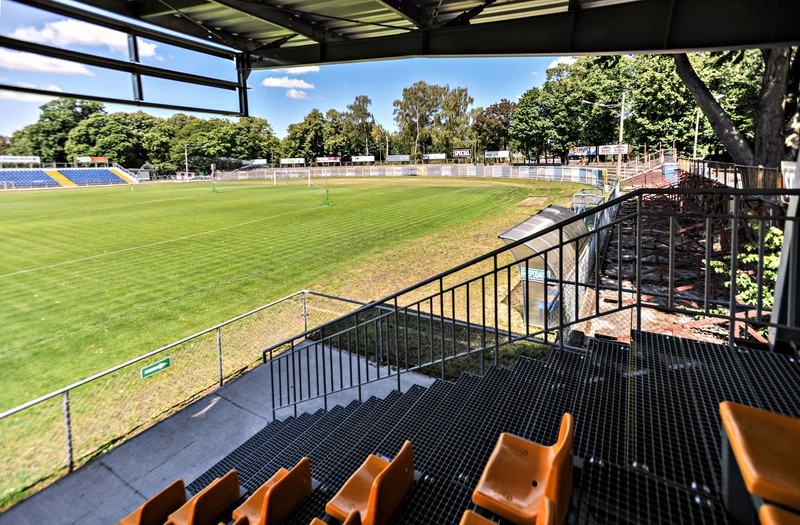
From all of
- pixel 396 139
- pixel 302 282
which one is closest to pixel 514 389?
pixel 302 282

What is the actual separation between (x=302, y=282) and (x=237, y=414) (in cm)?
644

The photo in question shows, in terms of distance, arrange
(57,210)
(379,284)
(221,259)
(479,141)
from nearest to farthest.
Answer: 1. (379,284)
2. (221,259)
3. (57,210)
4. (479,141)

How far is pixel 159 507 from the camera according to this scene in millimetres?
3746

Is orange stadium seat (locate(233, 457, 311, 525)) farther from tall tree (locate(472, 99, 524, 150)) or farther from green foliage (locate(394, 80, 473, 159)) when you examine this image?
green foliage (locate(394, 80, 473, 159))

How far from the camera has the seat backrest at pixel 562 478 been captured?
205 cm

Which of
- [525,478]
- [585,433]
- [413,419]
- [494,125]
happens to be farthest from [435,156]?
[525,478]

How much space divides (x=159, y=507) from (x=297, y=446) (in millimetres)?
1455

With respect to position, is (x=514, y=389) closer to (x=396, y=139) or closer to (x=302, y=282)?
(x=302, y=282)

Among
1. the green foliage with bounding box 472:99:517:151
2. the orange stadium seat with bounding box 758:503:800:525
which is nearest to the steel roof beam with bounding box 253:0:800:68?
the orange stadium seat with bounding box 758:503:800:525

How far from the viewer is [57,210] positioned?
95.6 ft

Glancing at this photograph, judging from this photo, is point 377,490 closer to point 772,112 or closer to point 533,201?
point 772,112

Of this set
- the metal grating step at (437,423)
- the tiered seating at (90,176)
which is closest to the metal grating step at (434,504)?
the metal grating step at (437,423)

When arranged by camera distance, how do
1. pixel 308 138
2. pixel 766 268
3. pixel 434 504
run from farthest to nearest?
pixel 308 138
pixel 766 268
pixel 434 504

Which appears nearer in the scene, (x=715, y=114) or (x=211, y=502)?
(x=211, y=502)
